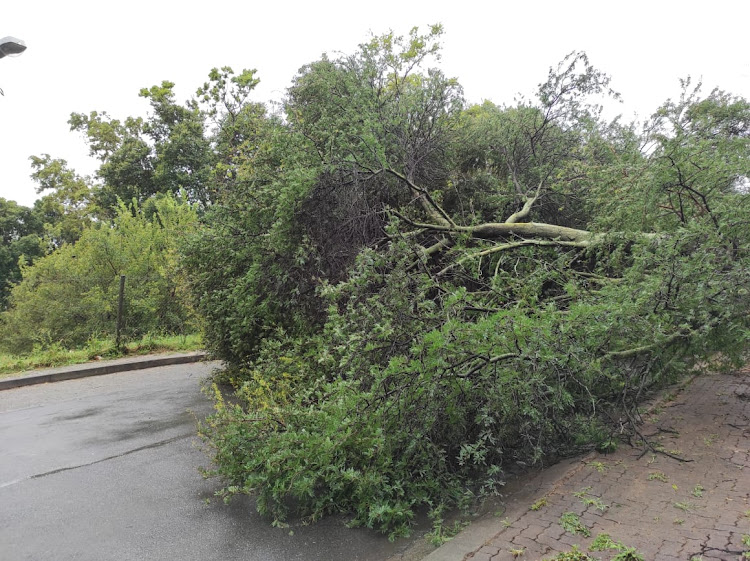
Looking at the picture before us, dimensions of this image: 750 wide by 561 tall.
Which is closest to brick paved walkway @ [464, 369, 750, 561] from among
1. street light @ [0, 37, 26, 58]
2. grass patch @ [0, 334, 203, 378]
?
grass patch @ [0, 334, 203, 378]

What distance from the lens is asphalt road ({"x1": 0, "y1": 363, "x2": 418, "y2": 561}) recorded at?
3.86 metres

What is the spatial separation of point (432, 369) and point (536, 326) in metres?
0.92

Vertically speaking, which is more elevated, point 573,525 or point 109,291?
point 109,291

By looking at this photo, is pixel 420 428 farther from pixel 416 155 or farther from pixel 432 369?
pixel 416 155

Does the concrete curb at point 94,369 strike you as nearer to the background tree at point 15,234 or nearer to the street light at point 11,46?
the street light at point 11,46

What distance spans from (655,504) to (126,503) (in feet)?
13.6

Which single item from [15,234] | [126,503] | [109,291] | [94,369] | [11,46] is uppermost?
[15,234]

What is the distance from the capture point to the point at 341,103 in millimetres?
8859

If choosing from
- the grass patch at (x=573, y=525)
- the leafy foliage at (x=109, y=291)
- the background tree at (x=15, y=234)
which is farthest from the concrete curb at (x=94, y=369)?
the background tree at (x=15, y=234)

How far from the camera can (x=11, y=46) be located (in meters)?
8.07

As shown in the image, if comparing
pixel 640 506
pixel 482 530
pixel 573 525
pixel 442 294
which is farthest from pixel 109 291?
pixel 640 506

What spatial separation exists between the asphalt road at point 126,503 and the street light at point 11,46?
5.28 meters

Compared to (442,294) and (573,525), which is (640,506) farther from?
(442,294)

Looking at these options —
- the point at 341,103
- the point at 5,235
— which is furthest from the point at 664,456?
the point at 5,235
